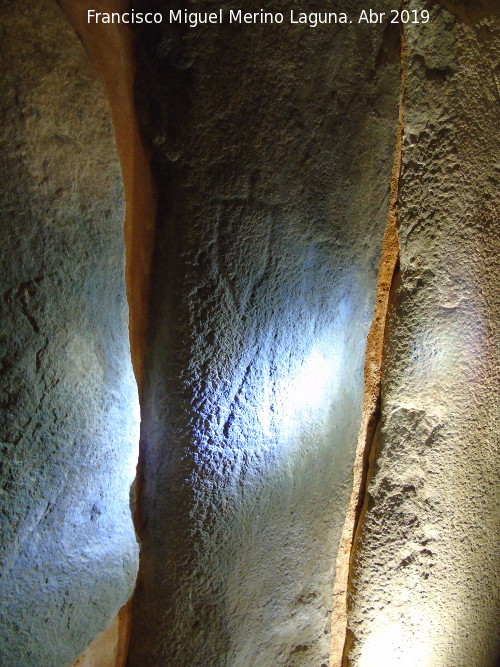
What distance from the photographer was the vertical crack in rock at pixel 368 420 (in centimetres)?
111

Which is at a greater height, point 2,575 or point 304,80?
point 304,80

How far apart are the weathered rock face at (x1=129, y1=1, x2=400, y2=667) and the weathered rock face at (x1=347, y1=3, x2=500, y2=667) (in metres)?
0.11

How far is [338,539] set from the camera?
1207mm

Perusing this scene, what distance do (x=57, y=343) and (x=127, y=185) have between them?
0.27 metres

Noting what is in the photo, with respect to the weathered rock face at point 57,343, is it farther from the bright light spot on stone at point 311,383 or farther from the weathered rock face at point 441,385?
the weathered rock face at point 441,385

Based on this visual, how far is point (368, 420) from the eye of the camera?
121cm

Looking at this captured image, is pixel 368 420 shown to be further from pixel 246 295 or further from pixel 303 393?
pixel 246 295

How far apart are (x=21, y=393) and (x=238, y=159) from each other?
1.48 feet

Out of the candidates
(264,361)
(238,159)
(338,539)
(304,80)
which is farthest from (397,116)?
(338,539)

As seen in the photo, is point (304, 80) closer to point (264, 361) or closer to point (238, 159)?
point (238, 159)

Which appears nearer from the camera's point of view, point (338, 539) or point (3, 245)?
point (3, 245)

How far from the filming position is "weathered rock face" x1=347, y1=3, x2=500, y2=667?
107 centimetres

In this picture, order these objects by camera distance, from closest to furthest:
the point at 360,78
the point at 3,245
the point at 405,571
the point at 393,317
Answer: the point at 3,245, the point at 360,78, the point at 393,317, the point at 405,571

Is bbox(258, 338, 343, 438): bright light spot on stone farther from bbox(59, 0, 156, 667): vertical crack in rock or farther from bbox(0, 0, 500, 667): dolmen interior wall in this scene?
bbox(59, 0, 156, 667): vertical crack in rock
